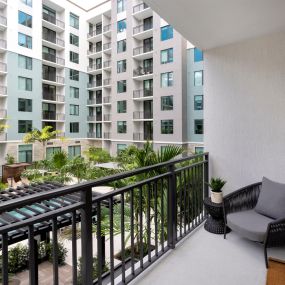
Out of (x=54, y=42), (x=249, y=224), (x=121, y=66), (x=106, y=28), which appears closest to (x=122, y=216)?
(x=249, y=224)

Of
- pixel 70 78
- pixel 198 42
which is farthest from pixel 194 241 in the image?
pixel 70 78

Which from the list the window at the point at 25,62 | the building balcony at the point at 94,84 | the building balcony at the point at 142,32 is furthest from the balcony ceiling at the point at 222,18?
the building balcony at the point at 94,84

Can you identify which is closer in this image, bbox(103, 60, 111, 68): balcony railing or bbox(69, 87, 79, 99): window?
bbox(69, 87, 79, 99): window

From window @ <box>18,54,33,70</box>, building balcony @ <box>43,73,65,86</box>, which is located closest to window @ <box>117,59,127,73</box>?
building balcony @ <box>43,73,65,86</box>

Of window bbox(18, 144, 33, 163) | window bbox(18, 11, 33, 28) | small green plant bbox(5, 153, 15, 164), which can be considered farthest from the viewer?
window bbox(18, 144, 33, 163)

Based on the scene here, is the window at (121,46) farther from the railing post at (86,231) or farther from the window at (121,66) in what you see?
the railing post at (86,231)

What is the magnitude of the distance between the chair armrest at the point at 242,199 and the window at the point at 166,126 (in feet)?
42.9

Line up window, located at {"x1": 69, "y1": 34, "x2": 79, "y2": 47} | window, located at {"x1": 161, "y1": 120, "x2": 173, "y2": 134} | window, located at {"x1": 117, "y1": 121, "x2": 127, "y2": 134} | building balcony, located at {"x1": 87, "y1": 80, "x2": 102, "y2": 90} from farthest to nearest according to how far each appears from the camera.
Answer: building balcony, located at {"x1": 87, "y1": 80, "x2": 102, "y2": 90} → window, located at {"x1": 69, "y1": 34, "x2": 79, "y2": 47} → window, located at {"x1": 117, "y1": 121, "x2": 127, "y2": 134} → window, located at {"x1": 161, "y1": 120, "x2": 173, "y2": 134}

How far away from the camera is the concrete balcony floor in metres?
2.09

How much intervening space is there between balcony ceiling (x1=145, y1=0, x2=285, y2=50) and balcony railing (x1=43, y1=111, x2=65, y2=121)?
57.1ft

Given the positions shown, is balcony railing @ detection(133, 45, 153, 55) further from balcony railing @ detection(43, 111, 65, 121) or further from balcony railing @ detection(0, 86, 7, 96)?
balcony railing @ detection(0, 86, 7, 96)

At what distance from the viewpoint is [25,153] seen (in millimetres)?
17391

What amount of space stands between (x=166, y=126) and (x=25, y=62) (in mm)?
10919

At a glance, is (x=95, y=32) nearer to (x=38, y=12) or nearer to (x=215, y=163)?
(x=38, y=12)
